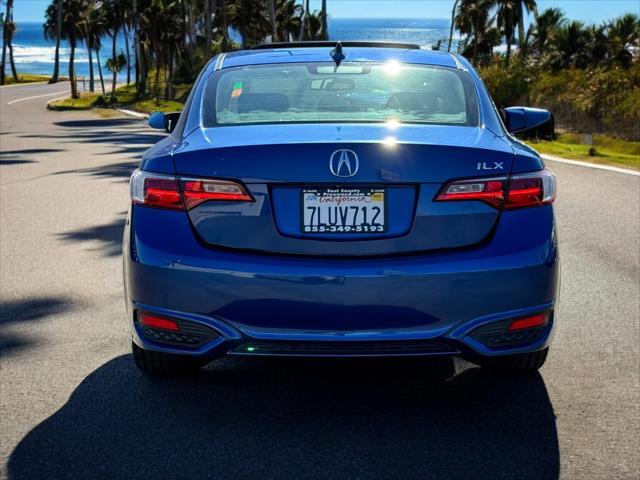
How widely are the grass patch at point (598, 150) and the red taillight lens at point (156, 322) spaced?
12.7 meters

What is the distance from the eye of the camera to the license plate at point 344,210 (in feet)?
12.0

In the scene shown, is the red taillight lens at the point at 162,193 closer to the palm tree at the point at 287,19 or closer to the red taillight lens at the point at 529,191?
the red taillight lens at the point at 529,191

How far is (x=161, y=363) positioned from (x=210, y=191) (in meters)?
1.09

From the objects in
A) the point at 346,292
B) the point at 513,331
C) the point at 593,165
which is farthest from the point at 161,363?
the point at 593,165

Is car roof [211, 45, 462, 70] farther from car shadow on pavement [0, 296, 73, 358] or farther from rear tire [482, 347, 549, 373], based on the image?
car shadow on pavement [0, 296, 73, 358]

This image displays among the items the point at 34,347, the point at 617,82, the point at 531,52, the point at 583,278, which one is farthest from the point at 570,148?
the point at 531,52

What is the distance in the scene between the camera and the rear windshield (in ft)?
14.1

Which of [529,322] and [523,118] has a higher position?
[523,118]

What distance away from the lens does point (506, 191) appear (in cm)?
376

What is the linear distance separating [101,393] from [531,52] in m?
78.6

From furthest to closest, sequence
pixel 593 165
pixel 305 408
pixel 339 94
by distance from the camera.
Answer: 1. pixel 593 165
2. pixel 339 94
3. pixel 305 408

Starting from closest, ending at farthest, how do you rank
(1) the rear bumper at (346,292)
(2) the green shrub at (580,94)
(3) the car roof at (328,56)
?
(1) the rear bumper at (346,292), (3) the car roof at (328,56), (2) the green shrub at (580,94)

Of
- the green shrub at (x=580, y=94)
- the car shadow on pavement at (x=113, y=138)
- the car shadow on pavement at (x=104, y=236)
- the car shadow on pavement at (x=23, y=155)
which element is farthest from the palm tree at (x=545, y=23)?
the car shadow on pavement at (x=104, y=236)

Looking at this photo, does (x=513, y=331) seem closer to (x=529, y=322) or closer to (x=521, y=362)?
(x=529, y=322)
